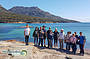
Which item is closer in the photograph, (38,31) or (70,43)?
(70,43)

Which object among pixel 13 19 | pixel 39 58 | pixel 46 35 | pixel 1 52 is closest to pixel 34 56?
pixel 39 58

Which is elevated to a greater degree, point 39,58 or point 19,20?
point 19,20

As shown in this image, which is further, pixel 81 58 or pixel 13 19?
pixel 13 19

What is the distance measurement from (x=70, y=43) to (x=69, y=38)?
39 cm

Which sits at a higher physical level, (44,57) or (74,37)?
(74,37)

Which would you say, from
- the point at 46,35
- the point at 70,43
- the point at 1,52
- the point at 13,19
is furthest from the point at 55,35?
the point at 13,19

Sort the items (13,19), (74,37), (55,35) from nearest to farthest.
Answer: (74,37) < (55,35) < (13,19)

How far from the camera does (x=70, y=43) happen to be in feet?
28.6

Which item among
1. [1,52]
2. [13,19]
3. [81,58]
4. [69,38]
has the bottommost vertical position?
[81,58]

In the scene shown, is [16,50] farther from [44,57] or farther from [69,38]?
[69,38]

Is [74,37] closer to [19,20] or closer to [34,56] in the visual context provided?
[34,56]

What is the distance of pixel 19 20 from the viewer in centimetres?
15188

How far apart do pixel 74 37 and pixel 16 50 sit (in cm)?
420

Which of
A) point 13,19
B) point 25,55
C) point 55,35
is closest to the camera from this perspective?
point 25,55
